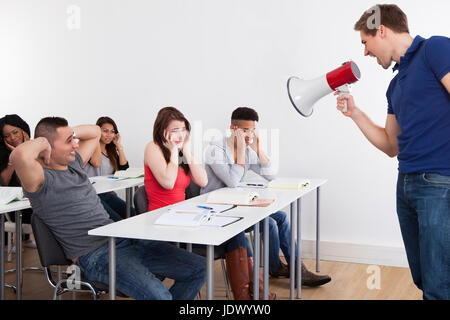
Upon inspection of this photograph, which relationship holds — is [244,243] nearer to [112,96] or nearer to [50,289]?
[50,289]

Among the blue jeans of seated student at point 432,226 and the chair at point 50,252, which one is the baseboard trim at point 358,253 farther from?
the chair at point 50,252

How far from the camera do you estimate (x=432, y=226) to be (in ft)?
5.25

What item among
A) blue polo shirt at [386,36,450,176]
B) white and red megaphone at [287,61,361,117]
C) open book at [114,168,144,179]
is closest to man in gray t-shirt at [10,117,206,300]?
white and red megaphone at [287,61,361,117]

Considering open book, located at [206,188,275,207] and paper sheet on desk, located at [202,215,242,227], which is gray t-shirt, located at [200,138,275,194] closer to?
open book, located at [206,188,275,207]

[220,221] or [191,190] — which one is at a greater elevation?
[220,221]

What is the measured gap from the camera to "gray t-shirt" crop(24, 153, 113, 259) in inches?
78.5

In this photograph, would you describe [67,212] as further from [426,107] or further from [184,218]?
[426,107]

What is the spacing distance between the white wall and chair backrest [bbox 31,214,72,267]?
92.7 inches

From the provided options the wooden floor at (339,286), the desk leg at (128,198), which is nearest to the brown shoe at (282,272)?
the wooden floor at (339,286)

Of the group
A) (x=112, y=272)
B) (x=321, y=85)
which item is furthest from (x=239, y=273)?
(x=321, y=85)

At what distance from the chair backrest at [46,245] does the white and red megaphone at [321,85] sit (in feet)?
3.94

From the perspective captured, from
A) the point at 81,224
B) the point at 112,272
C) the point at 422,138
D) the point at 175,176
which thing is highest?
the point at 422,138

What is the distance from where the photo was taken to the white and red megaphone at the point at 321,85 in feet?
6.76

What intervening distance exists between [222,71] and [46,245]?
2563 millimetres
